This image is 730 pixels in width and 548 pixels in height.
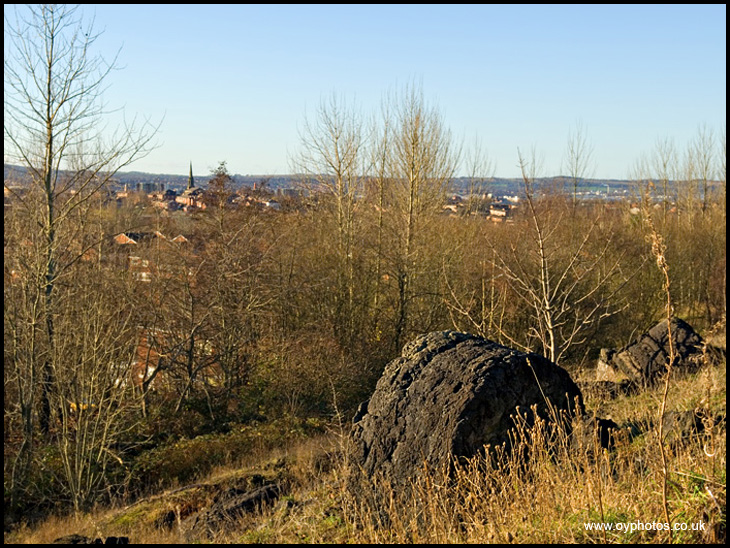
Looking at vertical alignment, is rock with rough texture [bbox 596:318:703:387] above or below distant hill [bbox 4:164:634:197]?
below

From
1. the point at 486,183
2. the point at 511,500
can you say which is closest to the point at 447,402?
the point at 511,500

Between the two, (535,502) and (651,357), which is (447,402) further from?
(651,357)

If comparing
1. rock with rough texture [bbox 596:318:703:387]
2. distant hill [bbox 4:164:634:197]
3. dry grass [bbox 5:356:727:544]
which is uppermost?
distant hill [bbox 4:164:634:197]

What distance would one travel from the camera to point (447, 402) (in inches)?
237

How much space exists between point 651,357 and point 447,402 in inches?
361

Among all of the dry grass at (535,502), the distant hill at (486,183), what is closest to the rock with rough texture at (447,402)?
the dry grass at (535,502)

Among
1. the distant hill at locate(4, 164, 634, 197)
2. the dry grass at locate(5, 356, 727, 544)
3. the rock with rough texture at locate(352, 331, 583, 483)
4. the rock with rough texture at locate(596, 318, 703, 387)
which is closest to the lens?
the dry grass at locate(5, 356, 727, 544)

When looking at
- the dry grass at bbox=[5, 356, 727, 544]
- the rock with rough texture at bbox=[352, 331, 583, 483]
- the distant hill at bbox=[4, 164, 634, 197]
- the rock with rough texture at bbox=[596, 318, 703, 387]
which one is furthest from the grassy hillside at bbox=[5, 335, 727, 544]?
the distant hill at bbox=[4, 164, 634, 197]

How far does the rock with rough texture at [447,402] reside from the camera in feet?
19.3

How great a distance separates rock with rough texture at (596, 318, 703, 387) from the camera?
43.1 feet

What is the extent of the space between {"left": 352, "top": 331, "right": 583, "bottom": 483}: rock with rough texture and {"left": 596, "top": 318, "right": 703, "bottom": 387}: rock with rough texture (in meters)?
7.42

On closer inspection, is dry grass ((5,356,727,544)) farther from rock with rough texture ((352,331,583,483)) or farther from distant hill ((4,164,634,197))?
distant hill ((4,164,634,197))

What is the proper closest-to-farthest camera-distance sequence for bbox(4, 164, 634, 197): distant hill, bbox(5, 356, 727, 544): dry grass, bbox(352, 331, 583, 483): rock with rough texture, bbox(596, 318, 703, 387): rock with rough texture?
bbox(5, 356, 727, 544): dry grass
bbox(352, 331, 583, 483): rock with rough texture
bbox(596, 318, 703, 387): rock with rough texture
bbox(4, 164, 634, 197): distant hill

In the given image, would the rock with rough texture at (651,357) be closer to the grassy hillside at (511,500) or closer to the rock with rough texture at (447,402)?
the grassy hillside at (511,500)
